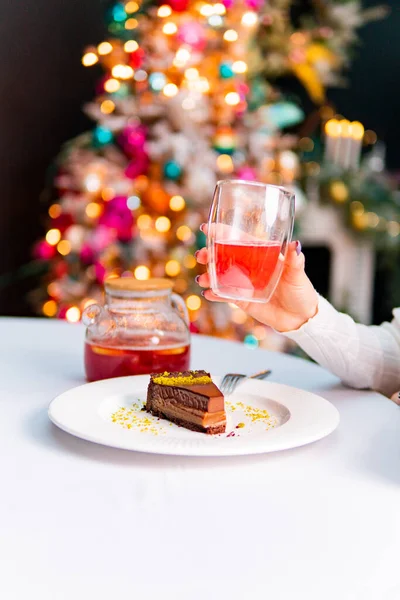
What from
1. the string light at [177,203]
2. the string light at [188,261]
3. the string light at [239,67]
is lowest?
the string light at [188,261]

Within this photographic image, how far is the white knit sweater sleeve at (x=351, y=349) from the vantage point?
1164mm

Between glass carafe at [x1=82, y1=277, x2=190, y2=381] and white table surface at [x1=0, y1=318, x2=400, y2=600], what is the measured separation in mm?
175

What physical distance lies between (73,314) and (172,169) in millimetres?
720

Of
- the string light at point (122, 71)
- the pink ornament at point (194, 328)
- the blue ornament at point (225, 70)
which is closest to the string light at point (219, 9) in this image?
the blue ornament at point (225, 70)

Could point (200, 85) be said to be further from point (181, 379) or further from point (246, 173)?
point (181, 379)

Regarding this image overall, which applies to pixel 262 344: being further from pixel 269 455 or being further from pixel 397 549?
pixel 397 549

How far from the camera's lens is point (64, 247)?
311cm

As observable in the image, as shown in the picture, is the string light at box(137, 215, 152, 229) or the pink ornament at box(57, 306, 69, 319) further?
the pink ornament at box(57, 306, 69, 319)

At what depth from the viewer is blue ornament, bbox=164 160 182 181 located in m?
2.95

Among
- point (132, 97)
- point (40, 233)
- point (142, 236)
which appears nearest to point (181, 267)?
point (142, 236)

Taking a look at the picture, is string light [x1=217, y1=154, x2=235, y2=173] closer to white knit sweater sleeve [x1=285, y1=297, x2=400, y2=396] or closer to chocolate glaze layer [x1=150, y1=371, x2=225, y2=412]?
white knit sweater sleeve [x1=285, y1=297, x2=400, y2=396]

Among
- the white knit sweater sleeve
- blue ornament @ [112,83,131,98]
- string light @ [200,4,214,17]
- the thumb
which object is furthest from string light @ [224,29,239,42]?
the thumb

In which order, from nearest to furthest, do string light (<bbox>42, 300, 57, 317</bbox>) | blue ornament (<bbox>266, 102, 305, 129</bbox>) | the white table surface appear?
the white table surface < string light (<bbox>42, 300, 57, 317</bbox>) < blue ornament (<bbox>266, 102, 305, 129</bbox>)

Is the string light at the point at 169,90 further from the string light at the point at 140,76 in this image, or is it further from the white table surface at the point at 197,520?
the white table surface at the point at 197,520
